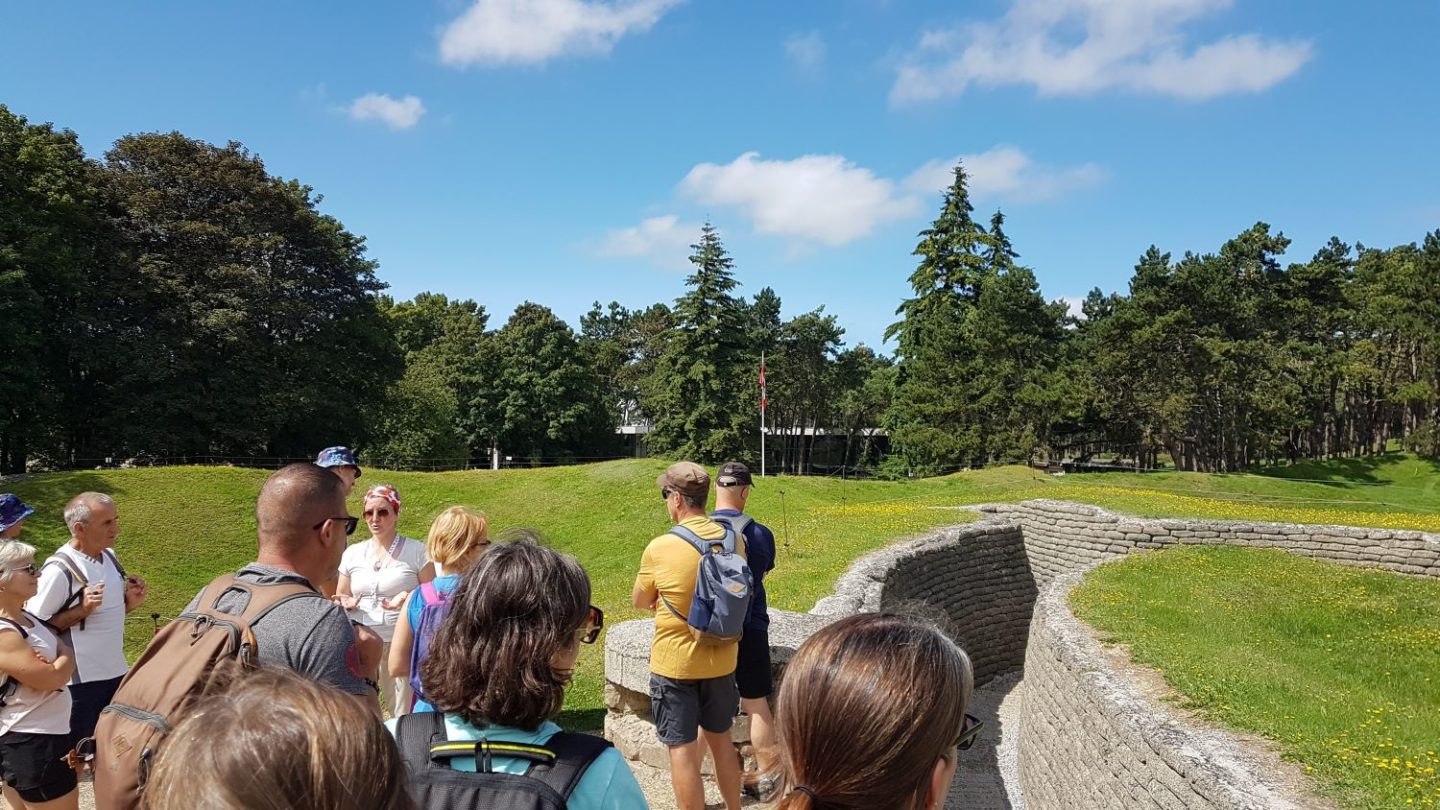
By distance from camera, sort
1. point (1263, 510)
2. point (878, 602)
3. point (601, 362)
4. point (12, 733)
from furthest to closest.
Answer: point (601, 362) < point (1263, 510) < point (878, 602) < point (12, 733)

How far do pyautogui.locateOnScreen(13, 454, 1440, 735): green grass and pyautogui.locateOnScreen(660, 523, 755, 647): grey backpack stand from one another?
566cm

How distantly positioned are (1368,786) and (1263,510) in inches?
646

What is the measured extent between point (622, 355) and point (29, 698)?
56.2 m

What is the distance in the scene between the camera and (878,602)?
9406mm

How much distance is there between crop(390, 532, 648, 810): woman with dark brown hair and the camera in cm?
172

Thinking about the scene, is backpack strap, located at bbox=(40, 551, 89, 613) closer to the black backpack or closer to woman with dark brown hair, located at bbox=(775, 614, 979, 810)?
the black backpack

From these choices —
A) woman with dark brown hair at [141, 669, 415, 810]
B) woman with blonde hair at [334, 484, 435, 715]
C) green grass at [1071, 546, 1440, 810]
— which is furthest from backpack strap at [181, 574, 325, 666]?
green grass at [1071, 546, 1440, 810]

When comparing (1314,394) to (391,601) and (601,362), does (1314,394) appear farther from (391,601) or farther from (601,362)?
(391,601)

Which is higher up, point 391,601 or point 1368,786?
point 391,601

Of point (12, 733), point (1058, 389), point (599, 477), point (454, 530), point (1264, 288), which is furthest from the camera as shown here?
Answer: point (1264, 288)

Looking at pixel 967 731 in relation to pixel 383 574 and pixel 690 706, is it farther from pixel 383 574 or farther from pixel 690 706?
pixel 383 574

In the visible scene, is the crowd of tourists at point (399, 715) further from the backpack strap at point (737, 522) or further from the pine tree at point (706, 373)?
the pine tree at point (706, 373)

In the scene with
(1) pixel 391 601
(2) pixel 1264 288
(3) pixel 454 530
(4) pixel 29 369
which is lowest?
(1) pixel 391 601

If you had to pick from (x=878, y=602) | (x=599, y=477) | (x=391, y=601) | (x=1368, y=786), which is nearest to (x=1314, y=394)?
(x=599, y=477)
